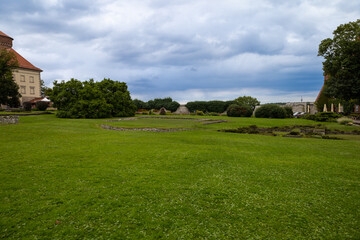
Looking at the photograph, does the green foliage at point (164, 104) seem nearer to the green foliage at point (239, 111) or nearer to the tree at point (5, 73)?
the green foliage at point (239, 111)

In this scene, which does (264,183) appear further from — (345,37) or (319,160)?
(345,37)

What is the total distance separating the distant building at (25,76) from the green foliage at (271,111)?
65826 millimetres

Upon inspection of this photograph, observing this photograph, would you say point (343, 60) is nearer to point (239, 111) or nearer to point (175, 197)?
point (239, 111)

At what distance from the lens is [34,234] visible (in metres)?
4.05

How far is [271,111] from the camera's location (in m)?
43.1

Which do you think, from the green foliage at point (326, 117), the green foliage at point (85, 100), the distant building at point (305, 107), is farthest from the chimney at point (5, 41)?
the distant building at point (305, 107)

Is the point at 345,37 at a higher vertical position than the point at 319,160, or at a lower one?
higher

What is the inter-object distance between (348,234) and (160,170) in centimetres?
549

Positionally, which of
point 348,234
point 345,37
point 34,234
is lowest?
point 348,234

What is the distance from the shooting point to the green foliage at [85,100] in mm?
36219

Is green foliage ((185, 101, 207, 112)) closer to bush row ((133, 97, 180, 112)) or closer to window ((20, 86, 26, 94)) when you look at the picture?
bush row ((133, 97, 180, 112))

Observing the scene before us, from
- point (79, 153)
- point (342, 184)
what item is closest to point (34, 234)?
point (79, 153)

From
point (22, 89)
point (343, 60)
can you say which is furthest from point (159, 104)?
point (343, 60)

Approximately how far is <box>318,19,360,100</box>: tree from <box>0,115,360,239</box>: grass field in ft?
66.5
